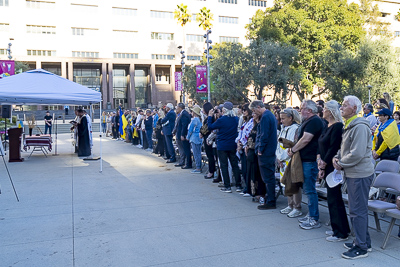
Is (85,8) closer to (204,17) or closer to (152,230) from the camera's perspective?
(204,17)

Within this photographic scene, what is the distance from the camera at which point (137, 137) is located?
20.1 metres

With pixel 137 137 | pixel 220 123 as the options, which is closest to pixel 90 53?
pixel 137 137

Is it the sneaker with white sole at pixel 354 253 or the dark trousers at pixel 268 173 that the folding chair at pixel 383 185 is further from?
the dark trousers at pixel 268 173

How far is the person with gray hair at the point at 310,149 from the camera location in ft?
18.6

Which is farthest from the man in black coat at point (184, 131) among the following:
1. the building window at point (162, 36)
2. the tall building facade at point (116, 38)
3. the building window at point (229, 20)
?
the building window at point (229, 20)

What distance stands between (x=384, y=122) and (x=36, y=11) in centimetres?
→ 5766

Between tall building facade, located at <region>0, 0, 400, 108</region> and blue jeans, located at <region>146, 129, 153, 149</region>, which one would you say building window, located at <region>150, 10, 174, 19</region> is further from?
blue jeans, located at <region>146, 129, 153, 149</region>

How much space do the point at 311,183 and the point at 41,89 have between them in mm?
9704

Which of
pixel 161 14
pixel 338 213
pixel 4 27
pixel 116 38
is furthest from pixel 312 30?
pixel 4 27

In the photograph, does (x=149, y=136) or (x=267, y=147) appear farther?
(x=149, y=136)

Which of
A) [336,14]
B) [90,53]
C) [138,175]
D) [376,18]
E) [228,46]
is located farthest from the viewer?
[90,53]

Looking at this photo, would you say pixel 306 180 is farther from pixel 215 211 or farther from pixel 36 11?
pixel 36 11

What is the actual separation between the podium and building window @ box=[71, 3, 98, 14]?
47886 mm

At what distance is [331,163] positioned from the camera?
516cm
